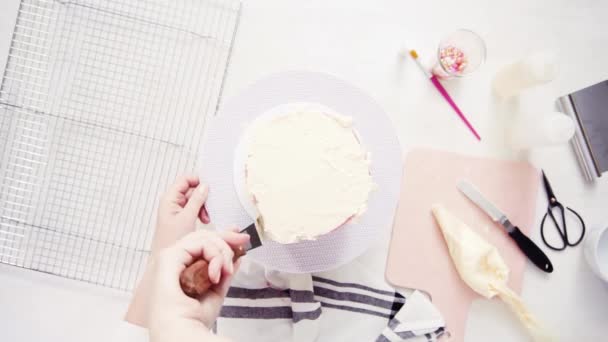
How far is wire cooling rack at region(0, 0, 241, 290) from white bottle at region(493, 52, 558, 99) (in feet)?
2.00

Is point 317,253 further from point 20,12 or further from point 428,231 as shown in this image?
point 20,12

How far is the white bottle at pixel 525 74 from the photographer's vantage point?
87cm

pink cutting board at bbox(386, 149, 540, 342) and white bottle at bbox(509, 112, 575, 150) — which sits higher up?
white bottle at bbox(509, 112, 575, 150)

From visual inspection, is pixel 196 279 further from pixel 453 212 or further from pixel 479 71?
pixel 479 71

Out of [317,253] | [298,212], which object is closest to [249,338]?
[317,253]

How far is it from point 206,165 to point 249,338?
38 centimetres

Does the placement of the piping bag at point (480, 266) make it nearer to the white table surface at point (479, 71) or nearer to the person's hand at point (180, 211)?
the white table surface at point (479, 71)

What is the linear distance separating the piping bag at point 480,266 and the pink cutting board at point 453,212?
0.02 m

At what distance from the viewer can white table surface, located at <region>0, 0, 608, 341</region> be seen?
3.20 ft

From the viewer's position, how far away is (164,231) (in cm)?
79

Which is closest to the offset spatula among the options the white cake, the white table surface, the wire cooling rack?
the white cake

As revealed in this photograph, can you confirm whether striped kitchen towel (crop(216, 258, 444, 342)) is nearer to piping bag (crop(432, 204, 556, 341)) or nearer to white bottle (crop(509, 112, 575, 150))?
piping bag (crop(432, 204, 556, 341))

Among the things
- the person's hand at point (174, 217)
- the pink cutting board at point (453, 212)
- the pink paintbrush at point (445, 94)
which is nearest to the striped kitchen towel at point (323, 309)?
the pink cutting board at point (453, 212)

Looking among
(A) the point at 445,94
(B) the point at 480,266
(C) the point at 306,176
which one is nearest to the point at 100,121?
(C) the point at 306,176
